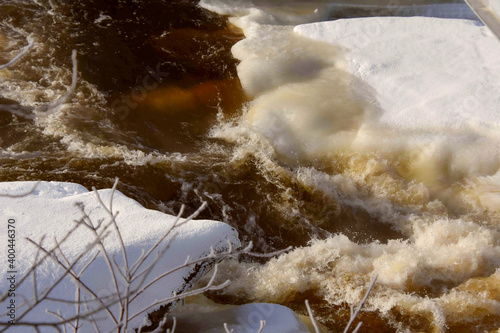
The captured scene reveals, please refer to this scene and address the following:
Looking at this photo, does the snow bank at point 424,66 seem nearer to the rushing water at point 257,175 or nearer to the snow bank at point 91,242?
the rushing water at point 257,175

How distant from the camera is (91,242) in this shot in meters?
3.31

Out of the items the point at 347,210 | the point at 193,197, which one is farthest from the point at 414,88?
the point at 193,197

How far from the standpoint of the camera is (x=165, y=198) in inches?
190

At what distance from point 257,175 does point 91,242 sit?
7.35ft

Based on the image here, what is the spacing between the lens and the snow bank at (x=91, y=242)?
3.03 metres

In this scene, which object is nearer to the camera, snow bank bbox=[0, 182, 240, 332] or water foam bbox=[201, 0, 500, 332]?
snow bank bbox=[0, 182, 240, 332]

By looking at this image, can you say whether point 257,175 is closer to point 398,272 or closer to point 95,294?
point 398,272

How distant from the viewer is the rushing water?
4074mm

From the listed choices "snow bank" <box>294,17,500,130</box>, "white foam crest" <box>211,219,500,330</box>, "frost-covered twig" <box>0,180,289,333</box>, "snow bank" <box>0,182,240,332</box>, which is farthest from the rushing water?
"frost-covered twig" <box>0,180,289,333</box>

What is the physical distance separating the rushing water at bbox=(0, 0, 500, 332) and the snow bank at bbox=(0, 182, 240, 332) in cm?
70

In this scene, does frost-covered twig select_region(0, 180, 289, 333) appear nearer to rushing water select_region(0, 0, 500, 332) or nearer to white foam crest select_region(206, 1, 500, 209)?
rushing water select_region(0, 0, 500, 332)

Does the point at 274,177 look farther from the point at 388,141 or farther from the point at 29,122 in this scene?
the point at 29,122

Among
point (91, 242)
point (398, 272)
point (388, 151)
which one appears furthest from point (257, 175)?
point (91, 242)

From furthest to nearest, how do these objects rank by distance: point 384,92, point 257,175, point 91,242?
point 384,92 → point 257,175 → point 91,242
